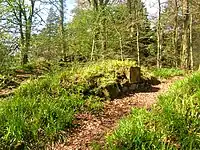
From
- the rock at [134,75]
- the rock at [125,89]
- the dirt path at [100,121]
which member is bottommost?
the dirt path at [100,121]

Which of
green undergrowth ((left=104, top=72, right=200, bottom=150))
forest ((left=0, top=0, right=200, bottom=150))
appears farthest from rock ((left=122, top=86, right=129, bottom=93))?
green undergrowth ((left=104, top=72, right=200, bottom=150))

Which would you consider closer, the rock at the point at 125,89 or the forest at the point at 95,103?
the forest at the point at 95,103

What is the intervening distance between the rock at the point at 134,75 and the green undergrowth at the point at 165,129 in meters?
3.44

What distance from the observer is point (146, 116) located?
20.2ft

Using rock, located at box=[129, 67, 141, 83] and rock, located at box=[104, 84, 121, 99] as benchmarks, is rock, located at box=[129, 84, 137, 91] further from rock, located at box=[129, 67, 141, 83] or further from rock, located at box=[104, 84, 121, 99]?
rock, located at box=[104, 84, 121, 99]

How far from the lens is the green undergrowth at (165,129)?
5.06 meters

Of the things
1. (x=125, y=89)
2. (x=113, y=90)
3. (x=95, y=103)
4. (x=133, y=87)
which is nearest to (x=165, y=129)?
(x=95, y=103)

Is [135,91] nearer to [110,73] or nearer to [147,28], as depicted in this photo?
[110,73]

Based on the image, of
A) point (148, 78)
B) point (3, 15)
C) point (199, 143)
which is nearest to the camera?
point (199, 143)

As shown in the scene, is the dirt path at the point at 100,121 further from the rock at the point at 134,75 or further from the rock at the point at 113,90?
the rock at the point at 134,75

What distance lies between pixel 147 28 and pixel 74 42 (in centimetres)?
779

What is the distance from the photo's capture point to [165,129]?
5.50m

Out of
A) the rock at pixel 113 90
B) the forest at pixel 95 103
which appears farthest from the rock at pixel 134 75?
the rock at pixel 113 90

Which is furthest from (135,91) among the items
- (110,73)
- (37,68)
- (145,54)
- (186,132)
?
(145,54)
